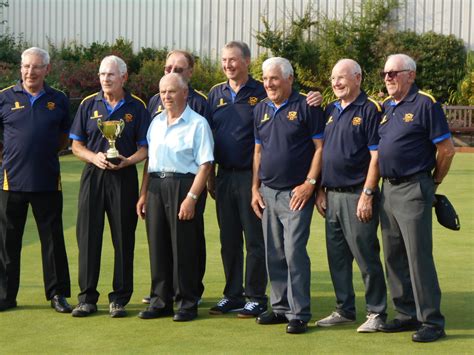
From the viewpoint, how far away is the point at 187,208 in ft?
23.3

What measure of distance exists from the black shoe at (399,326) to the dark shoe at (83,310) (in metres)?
2.07

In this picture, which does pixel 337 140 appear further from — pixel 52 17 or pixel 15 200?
pixel 52 17

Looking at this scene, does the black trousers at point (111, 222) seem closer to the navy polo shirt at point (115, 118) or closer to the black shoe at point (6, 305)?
the navy polo shirt at point (115, 118)

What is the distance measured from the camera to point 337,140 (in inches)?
267

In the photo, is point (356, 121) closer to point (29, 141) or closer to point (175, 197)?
point (175, 197)

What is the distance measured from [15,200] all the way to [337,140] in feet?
8.02

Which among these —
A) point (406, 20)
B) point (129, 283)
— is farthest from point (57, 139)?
point (406, 20)

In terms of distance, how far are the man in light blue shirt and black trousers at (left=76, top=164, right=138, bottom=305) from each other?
4.7 inches

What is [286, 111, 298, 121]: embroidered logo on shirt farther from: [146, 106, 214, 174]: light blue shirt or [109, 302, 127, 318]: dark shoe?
[109, 302, 127, 318]: dark shoe

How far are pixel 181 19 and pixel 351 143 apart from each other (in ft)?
78.6

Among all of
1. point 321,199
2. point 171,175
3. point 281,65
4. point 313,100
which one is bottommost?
point 321,199

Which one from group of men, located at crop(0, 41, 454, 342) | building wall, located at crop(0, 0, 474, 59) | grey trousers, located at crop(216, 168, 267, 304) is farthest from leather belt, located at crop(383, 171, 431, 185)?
building wall, located at crop(0, 0, 474, 59)

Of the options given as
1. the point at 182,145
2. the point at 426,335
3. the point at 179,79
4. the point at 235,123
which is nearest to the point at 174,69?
the point at 179,79

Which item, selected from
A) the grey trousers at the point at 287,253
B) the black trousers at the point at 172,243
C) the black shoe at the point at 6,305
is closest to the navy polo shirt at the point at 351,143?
the grey trousers at the point at 287,253
